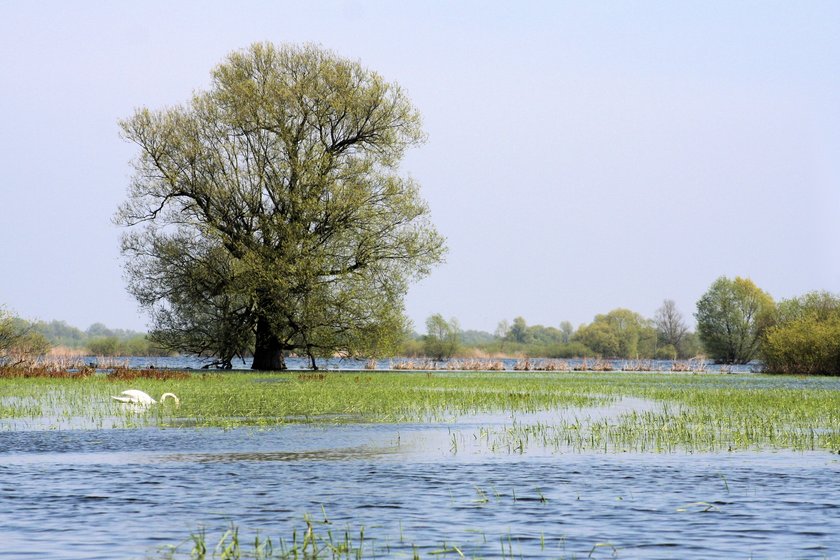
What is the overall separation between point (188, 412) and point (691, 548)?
1955 cm

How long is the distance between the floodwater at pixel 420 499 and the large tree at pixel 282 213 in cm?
3533

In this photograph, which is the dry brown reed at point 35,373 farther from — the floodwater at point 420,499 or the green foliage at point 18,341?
the floodwater at point 420,499

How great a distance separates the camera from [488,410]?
29203 millimetres

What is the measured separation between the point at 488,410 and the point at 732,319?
297 ft

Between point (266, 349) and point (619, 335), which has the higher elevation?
point (619, 335)

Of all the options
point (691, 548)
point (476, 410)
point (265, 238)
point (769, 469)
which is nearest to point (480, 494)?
point (691, 548)

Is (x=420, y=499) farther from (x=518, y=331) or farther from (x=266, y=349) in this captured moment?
(x=518, y=331)

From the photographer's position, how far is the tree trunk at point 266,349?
57781mm

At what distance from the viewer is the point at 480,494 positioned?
13.6 m

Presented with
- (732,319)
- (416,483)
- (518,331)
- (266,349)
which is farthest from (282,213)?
(518,331)

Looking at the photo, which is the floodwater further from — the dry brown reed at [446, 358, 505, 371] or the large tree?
the dry brown reed at [446, 358, 505, 371]

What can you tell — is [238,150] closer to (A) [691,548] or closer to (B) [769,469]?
(B) [769,469]

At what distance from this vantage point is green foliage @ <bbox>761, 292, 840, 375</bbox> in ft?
227

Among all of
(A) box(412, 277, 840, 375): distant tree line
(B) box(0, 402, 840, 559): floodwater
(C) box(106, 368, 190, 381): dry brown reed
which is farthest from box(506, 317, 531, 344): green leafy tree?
(B) box(0, 402, 840, 559): floodwater
